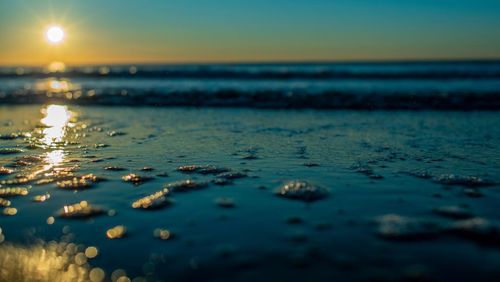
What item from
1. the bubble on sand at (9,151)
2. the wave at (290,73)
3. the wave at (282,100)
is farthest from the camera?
the wave at (290,73)

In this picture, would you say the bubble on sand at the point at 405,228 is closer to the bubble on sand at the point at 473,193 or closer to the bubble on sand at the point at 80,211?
the bubble on sand at the point at 473,193

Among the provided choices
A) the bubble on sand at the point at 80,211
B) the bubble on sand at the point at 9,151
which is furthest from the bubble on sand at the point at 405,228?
the bubble on sand at the point at 9,151

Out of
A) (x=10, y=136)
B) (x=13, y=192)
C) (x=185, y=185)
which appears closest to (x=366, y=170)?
(x=185, y=185)

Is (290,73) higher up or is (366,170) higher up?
(290,73)

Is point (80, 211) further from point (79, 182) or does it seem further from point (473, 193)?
point (473, 193)

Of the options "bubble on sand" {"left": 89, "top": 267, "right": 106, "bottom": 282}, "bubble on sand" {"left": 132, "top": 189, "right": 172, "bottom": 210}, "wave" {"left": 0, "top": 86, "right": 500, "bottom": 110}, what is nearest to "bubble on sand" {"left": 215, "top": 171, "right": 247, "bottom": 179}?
"bubble on sand" {"left": 132, "top": 189, "right": 172, "bottom": 210}

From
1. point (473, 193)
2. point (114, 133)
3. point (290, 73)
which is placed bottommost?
point (473, 193)
